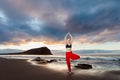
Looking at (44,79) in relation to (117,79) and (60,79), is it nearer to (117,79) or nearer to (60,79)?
(60,79)

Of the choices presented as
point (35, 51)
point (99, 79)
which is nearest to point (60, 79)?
point (99, 79)

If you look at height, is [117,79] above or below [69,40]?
below

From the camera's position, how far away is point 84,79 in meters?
8.66

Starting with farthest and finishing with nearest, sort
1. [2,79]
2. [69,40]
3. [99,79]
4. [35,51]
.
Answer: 1. [35,51]
2. [99,79]
3. [2,79]
4. [69,40]

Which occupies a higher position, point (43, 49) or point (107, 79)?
point (43, 49)

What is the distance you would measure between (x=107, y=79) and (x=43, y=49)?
128354 mm

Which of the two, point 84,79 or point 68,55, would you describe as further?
point 84,79

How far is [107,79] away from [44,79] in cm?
349

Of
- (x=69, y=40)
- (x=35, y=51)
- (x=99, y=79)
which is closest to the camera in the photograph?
(x=69, y=40)

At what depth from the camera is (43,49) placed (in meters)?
136

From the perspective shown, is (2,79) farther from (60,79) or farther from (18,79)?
(60,79)

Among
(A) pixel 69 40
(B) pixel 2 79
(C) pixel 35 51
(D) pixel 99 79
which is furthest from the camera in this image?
(C) pixel 35 51

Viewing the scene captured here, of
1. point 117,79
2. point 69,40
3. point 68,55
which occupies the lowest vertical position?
point 117,79

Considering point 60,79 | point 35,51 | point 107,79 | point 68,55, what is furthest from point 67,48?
point 35,51
